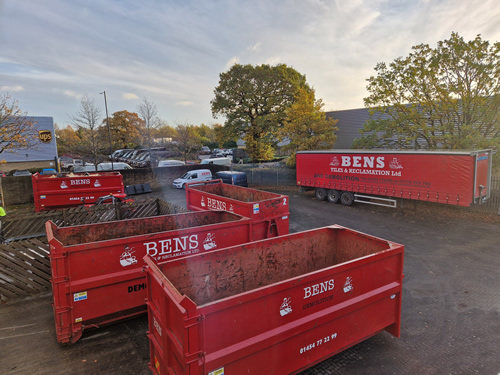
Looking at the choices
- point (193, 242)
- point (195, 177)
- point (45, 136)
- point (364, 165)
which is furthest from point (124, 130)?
point (193, 242)

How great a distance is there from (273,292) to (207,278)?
1.30 metres

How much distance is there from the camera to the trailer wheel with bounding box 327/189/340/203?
705 inches

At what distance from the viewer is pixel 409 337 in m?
5.18

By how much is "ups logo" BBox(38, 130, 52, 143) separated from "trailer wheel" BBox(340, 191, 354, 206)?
31.7m

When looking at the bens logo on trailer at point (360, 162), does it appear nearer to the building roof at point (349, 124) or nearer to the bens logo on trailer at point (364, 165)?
the bens logo on trailer at point (364, 165)

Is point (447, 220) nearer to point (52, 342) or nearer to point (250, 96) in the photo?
point (52, 342)

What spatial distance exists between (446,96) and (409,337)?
14808 mm

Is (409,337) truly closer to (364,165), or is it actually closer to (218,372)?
(218,372)

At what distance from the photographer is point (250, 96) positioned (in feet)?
97.9

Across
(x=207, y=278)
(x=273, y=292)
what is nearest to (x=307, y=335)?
(x=273, y=292)

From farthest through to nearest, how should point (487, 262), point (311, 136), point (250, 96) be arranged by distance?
1. point (250, 96)
2. point (311, 136)
3. point (487, 262)

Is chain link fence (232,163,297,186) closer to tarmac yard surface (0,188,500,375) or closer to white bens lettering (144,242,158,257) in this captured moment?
tarmac yard surface (0,188,500,375)

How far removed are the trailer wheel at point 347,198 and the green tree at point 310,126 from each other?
691cm

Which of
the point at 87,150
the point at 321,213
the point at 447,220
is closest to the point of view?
the point at 447,220
